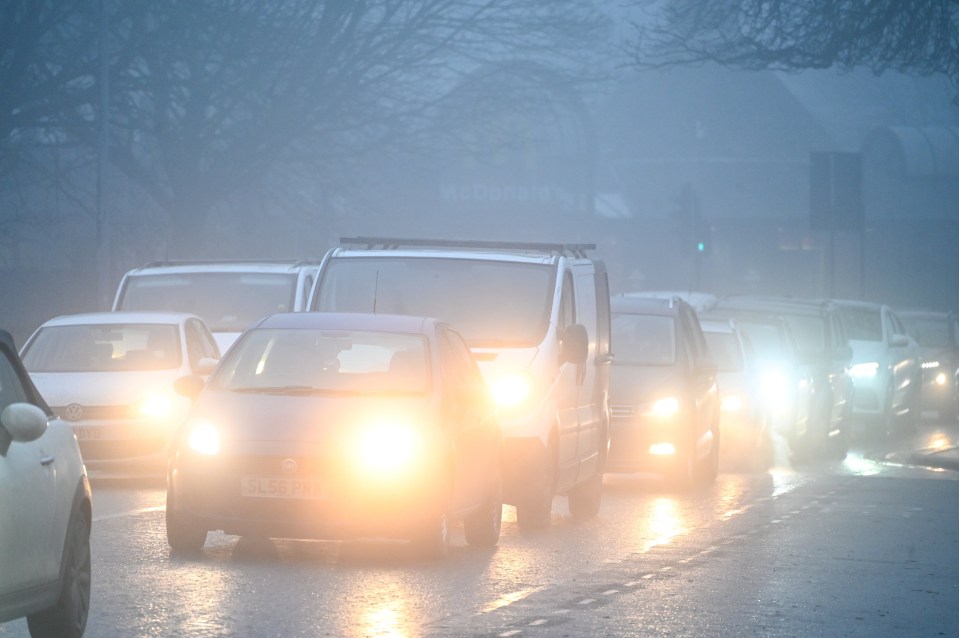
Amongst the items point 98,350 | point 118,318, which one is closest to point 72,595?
point 98,350

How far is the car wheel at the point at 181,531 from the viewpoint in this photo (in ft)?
37.1

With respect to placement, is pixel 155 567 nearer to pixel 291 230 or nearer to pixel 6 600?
pixel 6 600

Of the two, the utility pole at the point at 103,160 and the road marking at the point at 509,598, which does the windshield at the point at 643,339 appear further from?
the utility pole at the point at 103,160

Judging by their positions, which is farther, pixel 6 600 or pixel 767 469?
pixel 767 469

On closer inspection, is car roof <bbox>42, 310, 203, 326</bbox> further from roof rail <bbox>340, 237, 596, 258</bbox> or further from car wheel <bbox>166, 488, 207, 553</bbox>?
car wheel <bbox>166, 488, 207, 553</bbox>

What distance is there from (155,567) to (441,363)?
92.2 inches

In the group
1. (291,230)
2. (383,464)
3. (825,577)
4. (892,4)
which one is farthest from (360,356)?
(291,230)

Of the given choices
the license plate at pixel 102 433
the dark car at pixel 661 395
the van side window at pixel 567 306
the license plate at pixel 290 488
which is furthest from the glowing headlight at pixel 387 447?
the dark car at pixel 661 395

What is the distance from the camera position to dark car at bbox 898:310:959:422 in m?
35.3

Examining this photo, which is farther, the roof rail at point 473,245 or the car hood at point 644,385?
the car hood at point 644,385

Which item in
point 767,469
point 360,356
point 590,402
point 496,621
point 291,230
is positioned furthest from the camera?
point 291,230

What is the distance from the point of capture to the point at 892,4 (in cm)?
2586

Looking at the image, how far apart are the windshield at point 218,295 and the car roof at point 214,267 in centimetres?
6

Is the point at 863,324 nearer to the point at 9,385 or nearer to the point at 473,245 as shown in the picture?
the point at 473,245
